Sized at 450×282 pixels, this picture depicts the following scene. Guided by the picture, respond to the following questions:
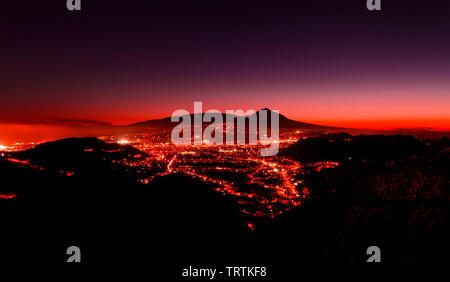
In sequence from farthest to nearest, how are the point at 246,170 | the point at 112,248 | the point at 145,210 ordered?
the point at 246,170 < the point at 145,210 < the point at 112,248

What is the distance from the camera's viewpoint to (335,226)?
40.8 feet

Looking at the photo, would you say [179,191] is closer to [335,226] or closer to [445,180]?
[335,226]

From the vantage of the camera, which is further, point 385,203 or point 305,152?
point 305,152

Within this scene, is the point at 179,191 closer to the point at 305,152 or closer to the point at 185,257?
the point at 185,257

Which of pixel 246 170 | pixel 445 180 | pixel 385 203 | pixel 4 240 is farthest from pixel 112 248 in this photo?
pixel 246 170

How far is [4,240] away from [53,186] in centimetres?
493

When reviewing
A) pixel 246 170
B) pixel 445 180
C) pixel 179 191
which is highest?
pixel 445 180

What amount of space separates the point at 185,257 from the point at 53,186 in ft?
31.9
